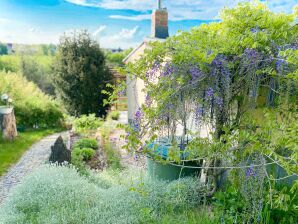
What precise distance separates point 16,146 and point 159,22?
623 centimetres

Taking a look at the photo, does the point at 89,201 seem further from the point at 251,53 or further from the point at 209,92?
the point at 251,53

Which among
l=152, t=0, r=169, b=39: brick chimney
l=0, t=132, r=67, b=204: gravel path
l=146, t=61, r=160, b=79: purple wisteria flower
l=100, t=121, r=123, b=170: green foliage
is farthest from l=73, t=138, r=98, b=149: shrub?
l=146, t=61, r=160, b=79: purple wisteria flower

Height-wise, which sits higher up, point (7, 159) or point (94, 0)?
point (94, 0)

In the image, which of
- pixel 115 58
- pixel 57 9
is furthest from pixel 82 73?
pixel 115 58

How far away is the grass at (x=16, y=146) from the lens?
7.31 meters

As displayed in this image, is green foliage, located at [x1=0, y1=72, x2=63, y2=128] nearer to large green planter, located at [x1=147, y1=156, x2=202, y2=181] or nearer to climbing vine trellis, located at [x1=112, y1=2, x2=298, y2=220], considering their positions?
large green planter, located at [x1=147, y1=156, x2=202, y2=181]

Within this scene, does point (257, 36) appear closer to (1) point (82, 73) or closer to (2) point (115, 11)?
(1) point (82, 73)

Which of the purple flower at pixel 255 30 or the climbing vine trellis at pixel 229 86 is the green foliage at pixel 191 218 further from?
the purple flower at pixel 255 30

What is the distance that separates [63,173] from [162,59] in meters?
2.47

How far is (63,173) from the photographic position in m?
4.52

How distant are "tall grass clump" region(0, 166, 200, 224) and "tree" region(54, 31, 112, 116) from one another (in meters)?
9.00

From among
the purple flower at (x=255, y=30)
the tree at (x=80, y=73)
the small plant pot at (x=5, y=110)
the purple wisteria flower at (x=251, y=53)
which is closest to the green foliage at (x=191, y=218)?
the purple wisteria flower at (x=251, y=53)

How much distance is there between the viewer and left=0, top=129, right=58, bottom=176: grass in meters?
7.31

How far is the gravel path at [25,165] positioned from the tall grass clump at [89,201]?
159cm
